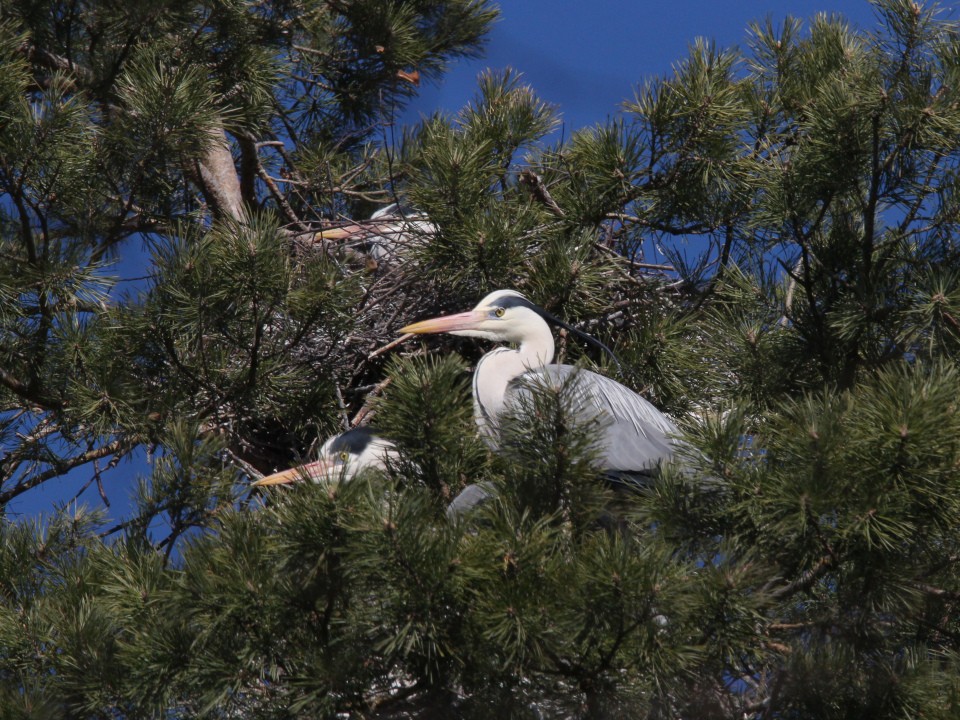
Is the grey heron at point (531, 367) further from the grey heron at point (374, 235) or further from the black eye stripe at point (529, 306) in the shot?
the grey heron at point (374, 235)

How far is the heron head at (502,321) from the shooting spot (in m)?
2.89

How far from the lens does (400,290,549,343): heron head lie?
2895 mm

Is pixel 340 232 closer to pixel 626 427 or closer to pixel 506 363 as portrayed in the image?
pixel 506 363

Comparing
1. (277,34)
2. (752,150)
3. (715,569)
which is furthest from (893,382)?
(277,34)

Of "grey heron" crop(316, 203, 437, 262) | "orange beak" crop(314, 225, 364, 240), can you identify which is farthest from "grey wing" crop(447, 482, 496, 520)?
"orange beak" crop(314, 225, 364, 240)

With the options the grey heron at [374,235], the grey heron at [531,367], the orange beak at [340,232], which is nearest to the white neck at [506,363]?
the grey heron at [531,367]

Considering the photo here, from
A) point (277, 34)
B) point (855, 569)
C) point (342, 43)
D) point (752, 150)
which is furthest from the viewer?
point (342, 43)

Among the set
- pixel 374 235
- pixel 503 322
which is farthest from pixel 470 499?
pixel 374 235

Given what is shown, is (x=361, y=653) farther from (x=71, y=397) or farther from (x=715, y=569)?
(x=71, y=397)

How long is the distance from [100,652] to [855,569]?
44.3 inches

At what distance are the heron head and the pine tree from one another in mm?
99

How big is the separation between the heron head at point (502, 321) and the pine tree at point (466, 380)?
99 millimetres

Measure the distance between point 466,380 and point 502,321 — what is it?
3.10 feet

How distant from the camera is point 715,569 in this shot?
1659mm
